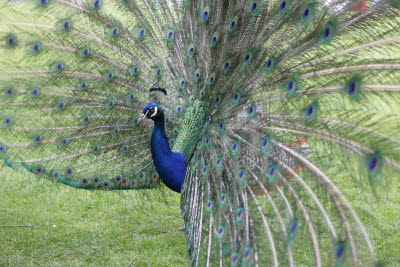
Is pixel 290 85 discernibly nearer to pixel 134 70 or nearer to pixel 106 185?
pixel 134 70

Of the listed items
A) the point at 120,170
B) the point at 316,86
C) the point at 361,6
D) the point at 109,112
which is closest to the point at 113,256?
the point at 120,170

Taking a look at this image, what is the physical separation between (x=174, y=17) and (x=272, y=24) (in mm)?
1067

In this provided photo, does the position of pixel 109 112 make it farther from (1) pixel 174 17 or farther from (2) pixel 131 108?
(1) pixel 174 17

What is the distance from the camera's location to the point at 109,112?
3180 mm

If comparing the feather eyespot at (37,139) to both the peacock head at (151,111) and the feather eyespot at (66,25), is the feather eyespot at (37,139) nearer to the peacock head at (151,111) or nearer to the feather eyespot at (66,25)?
the feather eyespot at (66,25)

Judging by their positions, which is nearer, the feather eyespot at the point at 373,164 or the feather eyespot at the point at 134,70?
the feather eyespot at the point at 373,164

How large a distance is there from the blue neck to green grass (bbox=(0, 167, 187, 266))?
2.46 feet

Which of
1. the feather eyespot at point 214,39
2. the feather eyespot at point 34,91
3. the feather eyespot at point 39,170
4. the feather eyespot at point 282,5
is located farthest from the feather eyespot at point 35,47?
the feather eyespot at point 282,5

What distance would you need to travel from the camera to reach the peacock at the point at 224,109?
5.67ft

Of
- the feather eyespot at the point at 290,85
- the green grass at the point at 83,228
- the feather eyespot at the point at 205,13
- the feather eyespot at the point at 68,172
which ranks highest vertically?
the feather eyespot at the point at 205,13

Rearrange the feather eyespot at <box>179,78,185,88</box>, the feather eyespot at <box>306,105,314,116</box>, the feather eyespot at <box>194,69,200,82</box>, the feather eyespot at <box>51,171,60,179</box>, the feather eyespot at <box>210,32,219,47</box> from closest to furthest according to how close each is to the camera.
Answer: the feather eyespot at <box>306,105,314,116</box>
the feather eyespot at <box>210,32,219,47</box>
the feather eyespot at <box>194,69,200,82</box>
the feather eyespot at <box>179,78,185,88</box>
the feather eyespot at <box>51,171,60,179</box>

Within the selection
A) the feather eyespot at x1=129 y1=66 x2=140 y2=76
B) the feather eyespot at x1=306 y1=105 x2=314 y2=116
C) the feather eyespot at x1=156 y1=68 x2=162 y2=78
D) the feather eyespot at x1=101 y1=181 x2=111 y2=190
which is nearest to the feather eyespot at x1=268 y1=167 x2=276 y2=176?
the feather eyespot at x1=306 y1=105 x2=314 y2=116

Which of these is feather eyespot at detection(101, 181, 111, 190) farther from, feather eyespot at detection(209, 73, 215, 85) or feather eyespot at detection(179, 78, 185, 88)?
feather eyespot at detection(209, 73, 215, 85)

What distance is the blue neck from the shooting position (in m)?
2.78
